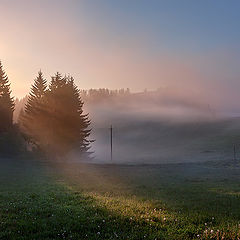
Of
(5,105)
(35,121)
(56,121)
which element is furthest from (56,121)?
(5,105)

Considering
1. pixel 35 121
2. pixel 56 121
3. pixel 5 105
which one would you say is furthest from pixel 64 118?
pixel 5 105

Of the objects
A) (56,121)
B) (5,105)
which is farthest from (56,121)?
(5,105)

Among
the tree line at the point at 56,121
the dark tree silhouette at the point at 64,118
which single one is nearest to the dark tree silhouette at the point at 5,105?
the tree line at the point at 56,121

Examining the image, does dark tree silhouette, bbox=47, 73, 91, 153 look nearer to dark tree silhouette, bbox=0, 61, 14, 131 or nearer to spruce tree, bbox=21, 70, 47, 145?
spruce tree, bbox=21, 70, 47, 145

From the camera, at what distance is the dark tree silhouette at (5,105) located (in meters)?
59.3

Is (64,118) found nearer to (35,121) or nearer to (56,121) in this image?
(56,121)

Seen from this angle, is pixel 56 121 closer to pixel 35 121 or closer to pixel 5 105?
pixel 35 121

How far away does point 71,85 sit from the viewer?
5859 cm

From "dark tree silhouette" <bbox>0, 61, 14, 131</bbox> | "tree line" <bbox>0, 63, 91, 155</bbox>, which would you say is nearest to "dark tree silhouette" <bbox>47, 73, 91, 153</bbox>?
"tree line" <bbox>0, 63, 91, 155</bbox>

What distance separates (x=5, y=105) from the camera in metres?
60.5

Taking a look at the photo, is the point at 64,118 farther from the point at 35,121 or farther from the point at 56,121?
the point at 35,121

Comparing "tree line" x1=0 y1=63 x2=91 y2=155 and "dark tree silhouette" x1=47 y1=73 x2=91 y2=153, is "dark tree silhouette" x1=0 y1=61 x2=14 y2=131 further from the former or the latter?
"dark tree silhouette" x1=47 y1=73 x2=91 y2=153

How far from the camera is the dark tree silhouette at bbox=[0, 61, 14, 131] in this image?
5934 cm

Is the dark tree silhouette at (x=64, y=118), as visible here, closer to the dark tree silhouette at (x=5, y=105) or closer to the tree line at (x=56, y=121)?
the tree line at (x=56, y=121)
